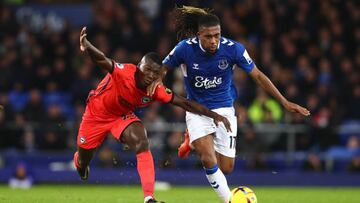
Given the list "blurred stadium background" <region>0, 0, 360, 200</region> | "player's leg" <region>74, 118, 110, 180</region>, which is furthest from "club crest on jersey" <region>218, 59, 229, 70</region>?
"blurred stadium background" <region>0, 0, 360, 200</region>

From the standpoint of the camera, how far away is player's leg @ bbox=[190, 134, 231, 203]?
10.4 m

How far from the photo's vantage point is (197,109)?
10.8 metres

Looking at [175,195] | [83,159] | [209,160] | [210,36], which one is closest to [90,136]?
[83,159]

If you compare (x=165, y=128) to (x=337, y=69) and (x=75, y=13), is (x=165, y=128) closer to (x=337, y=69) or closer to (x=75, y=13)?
(x=337, y=69)

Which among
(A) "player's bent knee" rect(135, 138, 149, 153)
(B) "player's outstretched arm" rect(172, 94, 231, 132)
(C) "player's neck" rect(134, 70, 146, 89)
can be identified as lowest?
(A) "player's bent knee" rect(135, 138, 149, 153)

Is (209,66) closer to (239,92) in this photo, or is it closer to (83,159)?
(83,159)

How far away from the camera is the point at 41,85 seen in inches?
794

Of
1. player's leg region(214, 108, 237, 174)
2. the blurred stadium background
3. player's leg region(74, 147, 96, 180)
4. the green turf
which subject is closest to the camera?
player's leg region(214, 108, 237, 174)

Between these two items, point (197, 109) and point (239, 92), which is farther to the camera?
point (239, 92)

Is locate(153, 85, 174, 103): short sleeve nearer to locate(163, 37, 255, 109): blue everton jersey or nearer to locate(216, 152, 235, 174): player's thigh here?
locate(163, 37, 255, 109): blue everton jersey

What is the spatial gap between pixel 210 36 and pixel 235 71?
832 cm

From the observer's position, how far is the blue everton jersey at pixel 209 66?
11.0 meters

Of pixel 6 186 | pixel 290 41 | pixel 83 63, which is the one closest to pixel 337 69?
pixel 290 41

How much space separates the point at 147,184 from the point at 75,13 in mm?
14400
